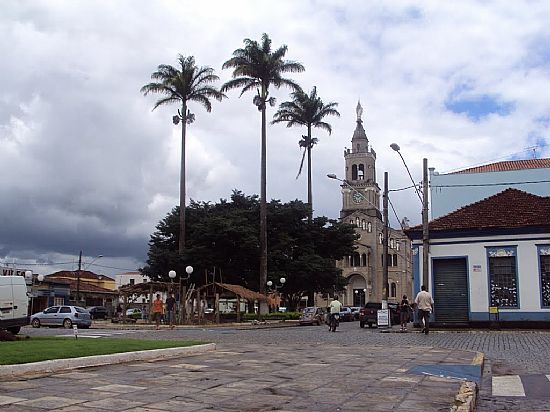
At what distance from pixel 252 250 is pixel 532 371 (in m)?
35.9

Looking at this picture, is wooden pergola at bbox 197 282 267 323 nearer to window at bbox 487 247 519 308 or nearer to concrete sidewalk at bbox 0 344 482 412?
window at bbox 487 247 519 308

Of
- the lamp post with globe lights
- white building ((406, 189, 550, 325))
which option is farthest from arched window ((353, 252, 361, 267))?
white building ((406, 189, 550, 325))

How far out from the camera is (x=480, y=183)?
43938 millimetres

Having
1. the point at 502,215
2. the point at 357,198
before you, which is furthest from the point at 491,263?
the point at 357,198

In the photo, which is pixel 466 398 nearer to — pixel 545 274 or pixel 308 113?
pixel 545 274

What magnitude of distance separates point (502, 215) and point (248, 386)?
21.1m

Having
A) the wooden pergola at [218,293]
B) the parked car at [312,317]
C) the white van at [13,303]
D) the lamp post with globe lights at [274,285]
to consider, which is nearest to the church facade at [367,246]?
the lamp post with globe lights at [274,285]

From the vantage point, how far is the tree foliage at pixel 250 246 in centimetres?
4625

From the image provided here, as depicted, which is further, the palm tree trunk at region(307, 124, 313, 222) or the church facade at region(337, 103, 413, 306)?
the church facade at region(337, 103, 413, 306)

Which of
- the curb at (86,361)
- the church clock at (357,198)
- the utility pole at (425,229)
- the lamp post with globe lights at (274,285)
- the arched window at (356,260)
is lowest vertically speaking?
the curb at (86,361)

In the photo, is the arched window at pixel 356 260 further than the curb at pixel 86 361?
Yes

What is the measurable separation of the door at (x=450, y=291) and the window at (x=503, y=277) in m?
1.09

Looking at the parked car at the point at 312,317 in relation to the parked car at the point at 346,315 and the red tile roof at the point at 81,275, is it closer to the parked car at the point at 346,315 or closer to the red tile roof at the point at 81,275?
the parked car at the point at 346,315

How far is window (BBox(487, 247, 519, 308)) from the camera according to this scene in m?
25.5
